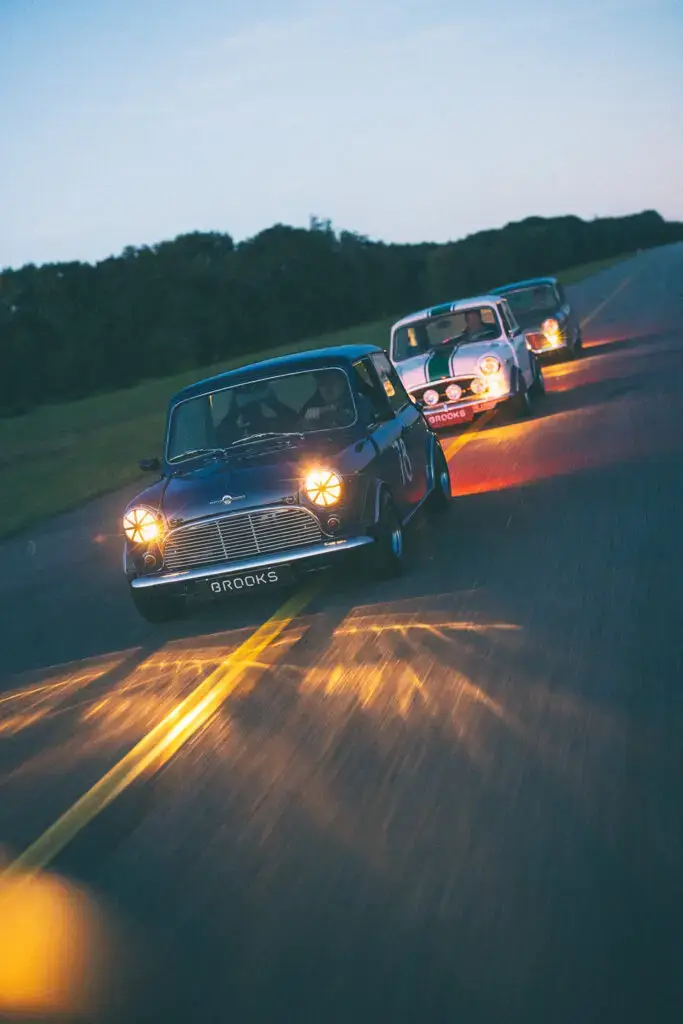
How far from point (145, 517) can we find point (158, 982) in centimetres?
539

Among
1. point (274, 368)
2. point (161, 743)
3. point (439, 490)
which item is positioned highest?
point (274, 368)

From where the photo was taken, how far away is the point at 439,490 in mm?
11633

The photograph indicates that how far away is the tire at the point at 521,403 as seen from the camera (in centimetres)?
1820

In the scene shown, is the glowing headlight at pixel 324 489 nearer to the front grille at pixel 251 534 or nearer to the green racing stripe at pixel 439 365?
the front grille at pixel 251 534

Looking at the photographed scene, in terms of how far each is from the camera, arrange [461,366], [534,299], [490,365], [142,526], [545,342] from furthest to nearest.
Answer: [534,299], [545,342], [461,366], [490,365], [142,526]

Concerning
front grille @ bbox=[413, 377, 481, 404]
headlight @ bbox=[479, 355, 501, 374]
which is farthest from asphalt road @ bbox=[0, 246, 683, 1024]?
front grille @ bbox=[413, 377, 481, 404]

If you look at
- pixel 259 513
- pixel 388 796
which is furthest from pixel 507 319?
pixel 388 796

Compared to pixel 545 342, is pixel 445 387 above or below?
above

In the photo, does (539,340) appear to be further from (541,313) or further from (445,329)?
(445,329)

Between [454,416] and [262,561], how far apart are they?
9422mm

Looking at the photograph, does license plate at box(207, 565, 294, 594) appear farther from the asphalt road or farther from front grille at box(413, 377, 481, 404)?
front grille at box(413, 377, 481, 404)

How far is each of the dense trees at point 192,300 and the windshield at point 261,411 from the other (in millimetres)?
39333

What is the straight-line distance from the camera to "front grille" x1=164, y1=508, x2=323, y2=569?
8.97 metres

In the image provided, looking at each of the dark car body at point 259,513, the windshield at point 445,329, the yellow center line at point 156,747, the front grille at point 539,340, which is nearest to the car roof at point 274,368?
the dark car body at point 259,513
